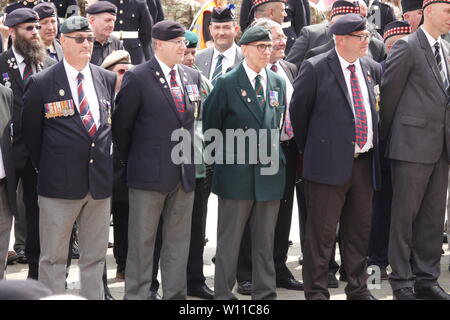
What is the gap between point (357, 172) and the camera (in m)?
7.29

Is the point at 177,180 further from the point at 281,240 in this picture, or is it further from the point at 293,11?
the point at 293,11

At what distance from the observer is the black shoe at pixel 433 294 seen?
7.57 meters

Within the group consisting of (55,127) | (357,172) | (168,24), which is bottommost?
(357,172)

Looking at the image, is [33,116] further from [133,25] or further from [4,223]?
[133,25]

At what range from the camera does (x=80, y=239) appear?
22.8ft

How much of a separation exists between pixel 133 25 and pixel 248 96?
167 inches

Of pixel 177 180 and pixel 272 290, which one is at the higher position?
pixel 177 180

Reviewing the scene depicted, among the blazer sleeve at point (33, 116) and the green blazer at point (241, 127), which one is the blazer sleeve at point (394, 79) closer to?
the green blazer at point (241, 127)

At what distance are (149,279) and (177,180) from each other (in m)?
0.77

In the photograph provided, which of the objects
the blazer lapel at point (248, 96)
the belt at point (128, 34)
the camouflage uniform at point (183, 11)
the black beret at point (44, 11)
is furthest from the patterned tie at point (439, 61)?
the camouflage uniform at point (183, 11)

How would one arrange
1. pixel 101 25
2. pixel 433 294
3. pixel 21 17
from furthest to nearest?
pixel 101 25 → pixel 21 17 → pixel 433 294

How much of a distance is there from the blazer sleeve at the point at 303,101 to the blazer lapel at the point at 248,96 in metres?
0.27

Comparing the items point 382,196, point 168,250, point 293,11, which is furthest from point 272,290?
point 293,11

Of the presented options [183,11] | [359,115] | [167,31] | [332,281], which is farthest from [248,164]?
[183,11]
